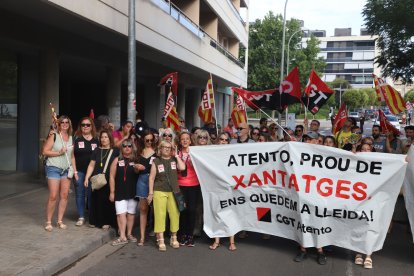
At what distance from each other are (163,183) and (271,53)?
52677mm

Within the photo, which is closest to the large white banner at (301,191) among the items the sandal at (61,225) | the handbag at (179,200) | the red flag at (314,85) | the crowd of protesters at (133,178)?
the crowd of protesters at (133,178)

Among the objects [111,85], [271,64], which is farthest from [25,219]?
[271,64]

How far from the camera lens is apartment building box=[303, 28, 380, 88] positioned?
415ft

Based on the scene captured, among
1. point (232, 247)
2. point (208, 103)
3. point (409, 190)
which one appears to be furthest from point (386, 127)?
point (232, 247)

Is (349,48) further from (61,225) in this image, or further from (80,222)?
(61,225)

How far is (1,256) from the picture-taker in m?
5.47

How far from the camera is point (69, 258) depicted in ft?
18.5

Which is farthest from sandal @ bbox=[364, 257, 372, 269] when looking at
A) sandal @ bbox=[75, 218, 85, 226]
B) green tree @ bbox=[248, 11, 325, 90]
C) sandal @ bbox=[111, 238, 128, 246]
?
green tree @ bbox=[248, 11, 325, 90]

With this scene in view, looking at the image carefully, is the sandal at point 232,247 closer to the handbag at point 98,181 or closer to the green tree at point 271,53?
the handbag at point 98,181

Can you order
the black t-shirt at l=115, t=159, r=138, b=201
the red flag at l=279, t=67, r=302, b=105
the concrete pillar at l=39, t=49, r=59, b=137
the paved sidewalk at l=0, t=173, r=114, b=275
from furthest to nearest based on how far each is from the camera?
the concrete pillar at l=39, t=49, r=59, b=137
the red flag at l=279, t=67, r=302, b=105
the black t-shirt at l=115, t=159, r=138, b=201
the paved sidewalk at l=0, t=173, r=114, b=275

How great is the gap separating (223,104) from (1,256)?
3236cm

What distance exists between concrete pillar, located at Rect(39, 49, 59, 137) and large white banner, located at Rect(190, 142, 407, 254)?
248 inches

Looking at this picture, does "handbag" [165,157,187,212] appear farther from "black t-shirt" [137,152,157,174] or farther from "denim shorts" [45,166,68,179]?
"denim shorts" [45,166,68,179]

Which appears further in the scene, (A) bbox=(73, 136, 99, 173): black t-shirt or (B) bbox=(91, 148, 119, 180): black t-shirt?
(A) bbox=(73, 136, 99, 173): black t-shirt
